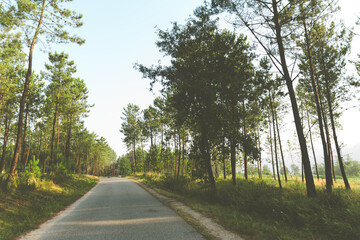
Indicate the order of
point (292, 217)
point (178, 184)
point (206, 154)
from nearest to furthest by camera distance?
1. point (292, 217)
2. point (206, 154)
3. point (178, 184)

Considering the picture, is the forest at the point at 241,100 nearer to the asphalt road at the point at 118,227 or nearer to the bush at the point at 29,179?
the asphalt road at the point at 118,227

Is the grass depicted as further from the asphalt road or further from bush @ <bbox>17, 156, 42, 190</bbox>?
the asphalt road

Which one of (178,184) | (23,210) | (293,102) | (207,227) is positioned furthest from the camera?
(178,184)

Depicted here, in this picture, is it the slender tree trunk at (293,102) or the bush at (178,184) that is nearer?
the slender tree trunk at (293,102)

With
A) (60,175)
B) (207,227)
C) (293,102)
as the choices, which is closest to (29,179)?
(60,175)

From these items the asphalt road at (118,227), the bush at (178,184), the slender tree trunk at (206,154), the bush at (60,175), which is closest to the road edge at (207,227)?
the asphalt road at (118,227)

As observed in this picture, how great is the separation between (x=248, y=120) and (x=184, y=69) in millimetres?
10568

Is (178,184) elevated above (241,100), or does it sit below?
below

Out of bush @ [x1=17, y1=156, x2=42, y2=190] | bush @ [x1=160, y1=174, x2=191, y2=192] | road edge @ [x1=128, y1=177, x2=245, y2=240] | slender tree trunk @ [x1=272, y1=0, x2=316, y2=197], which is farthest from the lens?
bush @ [x1=160, y1=174, x2=191, y2=192]

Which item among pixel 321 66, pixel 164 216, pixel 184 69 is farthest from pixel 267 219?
pixel 321 66

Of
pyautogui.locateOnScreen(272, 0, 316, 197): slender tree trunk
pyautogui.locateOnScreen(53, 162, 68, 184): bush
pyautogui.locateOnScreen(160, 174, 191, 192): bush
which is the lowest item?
pyautogui.locateOnScreen(160, 174, 191, 192): bush

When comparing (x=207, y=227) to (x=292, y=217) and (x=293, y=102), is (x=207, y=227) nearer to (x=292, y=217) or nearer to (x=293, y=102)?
(x=292, y=217)

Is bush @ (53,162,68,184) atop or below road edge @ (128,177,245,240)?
atop

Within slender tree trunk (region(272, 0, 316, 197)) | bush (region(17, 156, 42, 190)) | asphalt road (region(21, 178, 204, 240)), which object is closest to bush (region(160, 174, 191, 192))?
asphalt road (region(21, 178, 204, 240))
